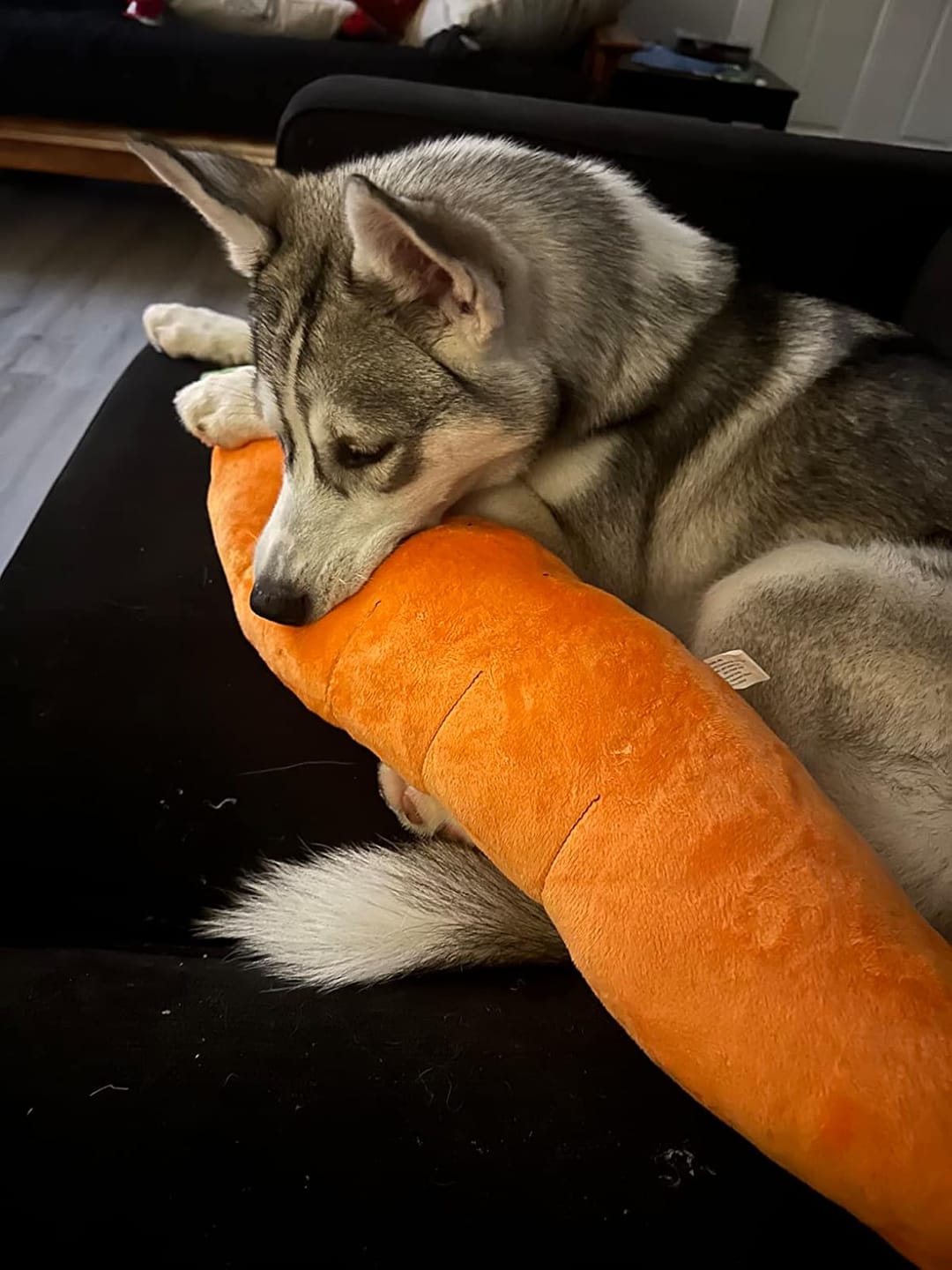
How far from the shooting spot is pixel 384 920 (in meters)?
1.13

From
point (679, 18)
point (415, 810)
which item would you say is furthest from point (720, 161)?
point (679, 18)

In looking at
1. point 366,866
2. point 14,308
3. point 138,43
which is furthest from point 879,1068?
point 138,43

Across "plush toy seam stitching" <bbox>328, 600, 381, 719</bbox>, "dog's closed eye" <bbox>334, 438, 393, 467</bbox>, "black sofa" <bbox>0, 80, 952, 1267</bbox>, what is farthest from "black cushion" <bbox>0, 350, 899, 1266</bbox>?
"dog's closed eye" <bbox>334, 438, 393, 467</bbox>

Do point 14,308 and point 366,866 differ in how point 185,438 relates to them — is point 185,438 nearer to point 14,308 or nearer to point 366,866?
point 366,866

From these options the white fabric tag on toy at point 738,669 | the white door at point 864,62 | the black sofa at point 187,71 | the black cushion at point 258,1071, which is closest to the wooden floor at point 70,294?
the black sofa at point 187,71

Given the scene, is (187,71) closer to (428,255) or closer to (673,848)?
(428,255)

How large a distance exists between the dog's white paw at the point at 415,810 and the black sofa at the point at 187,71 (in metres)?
3.30

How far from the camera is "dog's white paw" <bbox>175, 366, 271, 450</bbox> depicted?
165 cm

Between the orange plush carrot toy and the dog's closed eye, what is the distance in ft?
0.45

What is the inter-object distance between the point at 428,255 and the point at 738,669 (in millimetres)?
673

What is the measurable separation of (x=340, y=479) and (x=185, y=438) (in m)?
0.72

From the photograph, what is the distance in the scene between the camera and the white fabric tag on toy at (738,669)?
1.29 meters

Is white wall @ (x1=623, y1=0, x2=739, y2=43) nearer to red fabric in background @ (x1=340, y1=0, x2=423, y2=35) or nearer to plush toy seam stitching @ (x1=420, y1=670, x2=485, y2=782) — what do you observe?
red fabric in background @ (x1=340, y1=0, x2=423, y2=35)

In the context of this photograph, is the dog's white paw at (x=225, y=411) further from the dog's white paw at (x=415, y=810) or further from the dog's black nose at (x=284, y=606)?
the dog's white paw at (x=415, y=810)
